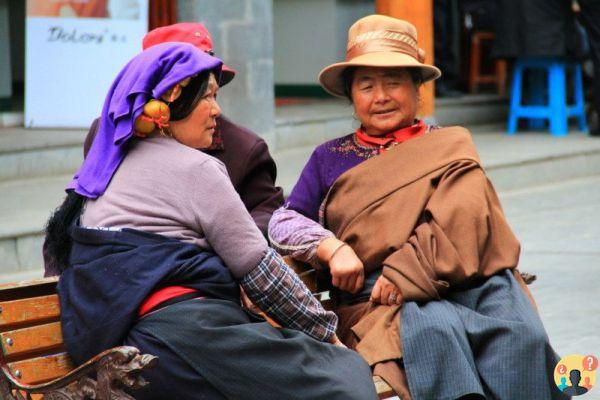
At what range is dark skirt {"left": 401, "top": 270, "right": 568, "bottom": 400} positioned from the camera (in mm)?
3379

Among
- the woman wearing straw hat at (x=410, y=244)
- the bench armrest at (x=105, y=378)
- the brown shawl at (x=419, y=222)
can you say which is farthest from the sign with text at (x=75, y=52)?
the bench armrest at (x=105, y=378)

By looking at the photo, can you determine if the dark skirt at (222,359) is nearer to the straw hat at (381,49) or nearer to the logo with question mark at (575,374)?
the logo with question mark at (575,374)

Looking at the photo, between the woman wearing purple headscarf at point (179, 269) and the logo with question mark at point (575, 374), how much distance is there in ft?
1.72

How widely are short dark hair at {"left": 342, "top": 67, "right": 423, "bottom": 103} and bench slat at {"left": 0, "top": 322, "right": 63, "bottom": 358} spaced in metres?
1.30

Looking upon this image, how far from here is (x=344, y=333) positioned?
3.73 meters

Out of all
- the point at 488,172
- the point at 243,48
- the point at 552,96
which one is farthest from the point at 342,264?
the point at 552,96

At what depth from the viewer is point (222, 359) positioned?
2996mm

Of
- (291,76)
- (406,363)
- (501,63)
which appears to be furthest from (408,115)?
(501,63)

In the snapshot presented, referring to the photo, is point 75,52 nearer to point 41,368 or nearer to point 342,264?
point 342,264

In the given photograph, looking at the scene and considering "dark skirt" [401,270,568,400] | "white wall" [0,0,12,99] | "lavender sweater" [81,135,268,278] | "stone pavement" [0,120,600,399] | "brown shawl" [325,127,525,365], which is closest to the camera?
"lavender sweater" [81,135,268,278]

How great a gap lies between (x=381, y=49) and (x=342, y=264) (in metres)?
0.68

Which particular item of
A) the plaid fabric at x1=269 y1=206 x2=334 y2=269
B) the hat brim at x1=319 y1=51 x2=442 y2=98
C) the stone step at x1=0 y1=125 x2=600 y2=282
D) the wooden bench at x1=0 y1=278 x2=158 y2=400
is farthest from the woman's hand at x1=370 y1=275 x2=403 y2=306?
the stone step at x1=0 y1=125 x2=600 y2=282

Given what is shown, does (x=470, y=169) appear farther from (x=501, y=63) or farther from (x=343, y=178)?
(x=501, y=63)

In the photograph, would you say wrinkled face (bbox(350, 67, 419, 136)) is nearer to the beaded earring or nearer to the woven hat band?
the woven hat band
